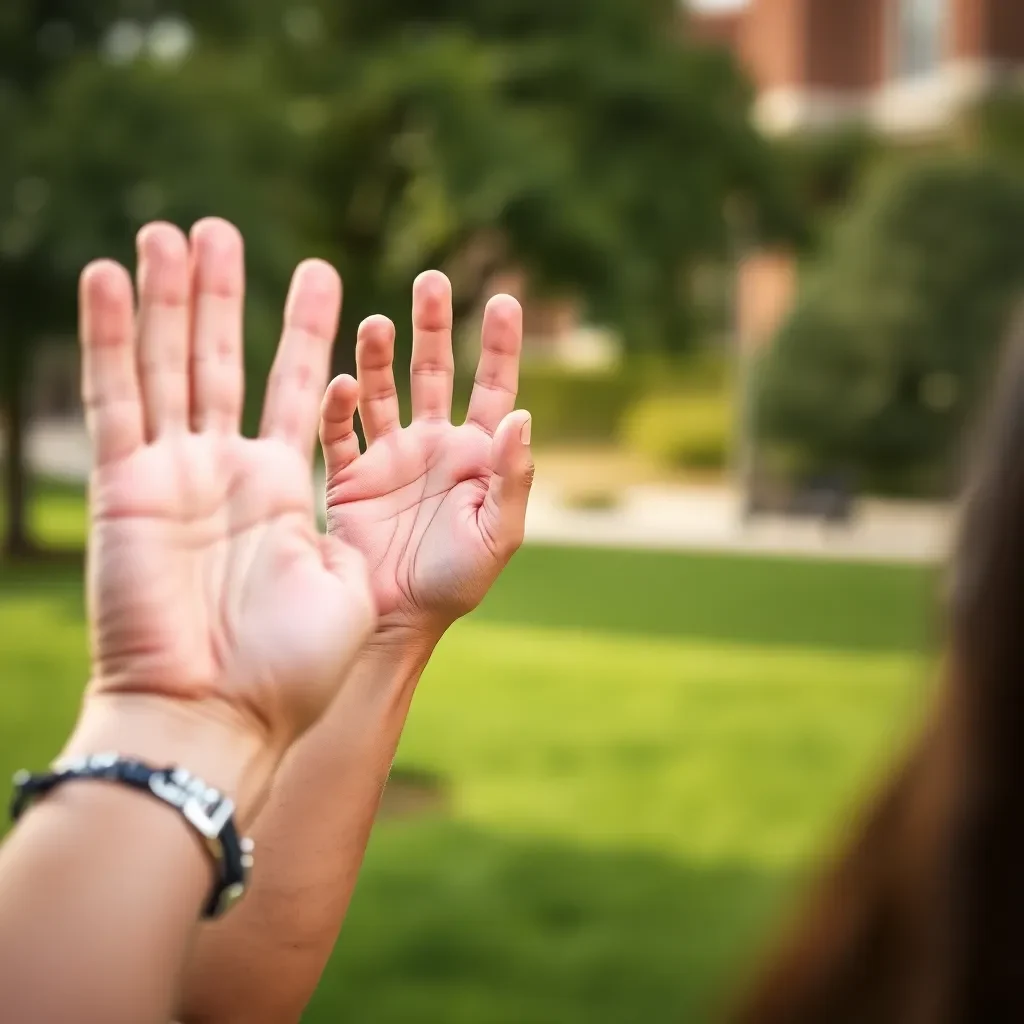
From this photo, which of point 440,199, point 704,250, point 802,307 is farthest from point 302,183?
point 802,307

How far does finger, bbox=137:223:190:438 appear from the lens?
38.3 inches

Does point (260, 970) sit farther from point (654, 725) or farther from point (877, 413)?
point (877, 413)

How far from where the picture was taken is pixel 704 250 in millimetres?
11281

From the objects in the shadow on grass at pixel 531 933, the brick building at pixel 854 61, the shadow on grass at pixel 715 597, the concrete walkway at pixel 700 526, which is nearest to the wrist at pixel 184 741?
the shadow on grass at pixel 531 933

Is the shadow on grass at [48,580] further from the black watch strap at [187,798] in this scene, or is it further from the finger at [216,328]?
the black watch strap at [187,798]

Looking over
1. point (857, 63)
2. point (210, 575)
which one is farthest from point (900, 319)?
point (210, 575)

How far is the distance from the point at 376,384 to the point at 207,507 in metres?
0.19

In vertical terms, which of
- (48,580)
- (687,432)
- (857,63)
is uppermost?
(857,63)

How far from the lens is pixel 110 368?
37.4 inches

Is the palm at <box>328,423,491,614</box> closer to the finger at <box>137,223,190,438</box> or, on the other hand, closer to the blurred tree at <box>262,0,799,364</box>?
the finger at <box>137,223,190,438</box>

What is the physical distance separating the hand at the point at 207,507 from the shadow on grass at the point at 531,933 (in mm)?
2903

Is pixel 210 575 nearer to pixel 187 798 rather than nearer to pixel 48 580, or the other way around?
pixel 187 798

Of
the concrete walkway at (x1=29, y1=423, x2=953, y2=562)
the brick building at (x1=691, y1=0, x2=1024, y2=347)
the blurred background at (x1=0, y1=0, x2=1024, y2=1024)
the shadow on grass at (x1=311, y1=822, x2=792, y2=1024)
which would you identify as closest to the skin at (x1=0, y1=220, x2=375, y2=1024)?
the blurred background at (x1=0, y1=0, x2=1024, y2=1024)

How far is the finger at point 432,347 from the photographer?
104 cm
